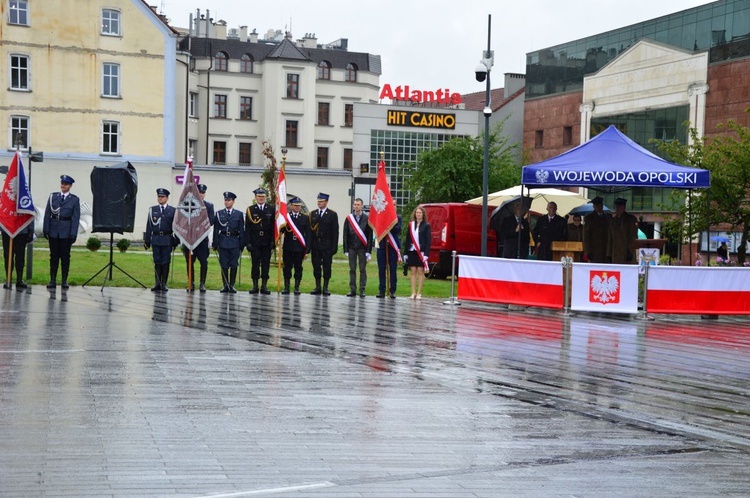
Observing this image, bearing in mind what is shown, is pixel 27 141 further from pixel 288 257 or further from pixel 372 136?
pixel 288 257

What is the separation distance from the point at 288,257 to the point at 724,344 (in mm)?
10743

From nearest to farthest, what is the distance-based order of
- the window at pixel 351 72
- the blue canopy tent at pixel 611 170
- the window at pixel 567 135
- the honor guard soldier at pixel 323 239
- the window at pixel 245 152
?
the blue canopy tent at pixel 611 170, the honor guard soldier at pixel 323 239, the window at pixel 567 135, the window at pixel 245 152, the window at pixel 351 72

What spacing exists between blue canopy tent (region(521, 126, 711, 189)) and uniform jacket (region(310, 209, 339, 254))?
14.6ft

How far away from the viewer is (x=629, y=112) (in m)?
64.4

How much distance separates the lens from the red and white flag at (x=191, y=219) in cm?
2339

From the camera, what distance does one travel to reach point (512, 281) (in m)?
21.3

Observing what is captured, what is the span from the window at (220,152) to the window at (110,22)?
29.5 metres

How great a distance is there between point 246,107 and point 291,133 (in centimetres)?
428

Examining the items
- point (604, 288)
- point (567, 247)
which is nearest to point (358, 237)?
point (567, 247)

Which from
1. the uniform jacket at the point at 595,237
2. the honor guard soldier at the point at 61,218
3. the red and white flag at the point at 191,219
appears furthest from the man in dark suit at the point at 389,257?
the honor guard soldier at the point at 61,218

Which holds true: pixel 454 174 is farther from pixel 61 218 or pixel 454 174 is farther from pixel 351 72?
pixel 351 72

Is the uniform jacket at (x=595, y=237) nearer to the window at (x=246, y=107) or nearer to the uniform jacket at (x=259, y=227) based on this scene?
the uniform jacket at (x=259, y=227)

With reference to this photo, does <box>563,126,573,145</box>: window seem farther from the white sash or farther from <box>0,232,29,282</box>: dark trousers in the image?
<box>0,232,29,282</box>: dark trousers

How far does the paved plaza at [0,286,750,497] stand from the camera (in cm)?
700
